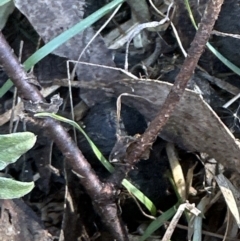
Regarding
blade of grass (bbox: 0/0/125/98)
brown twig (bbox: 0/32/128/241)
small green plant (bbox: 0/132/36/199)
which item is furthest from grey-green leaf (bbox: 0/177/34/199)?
blade of grass (bbox: 0/0/125/98)

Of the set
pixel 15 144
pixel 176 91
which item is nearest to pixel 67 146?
pixel 15 144

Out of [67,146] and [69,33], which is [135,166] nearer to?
[67,146]

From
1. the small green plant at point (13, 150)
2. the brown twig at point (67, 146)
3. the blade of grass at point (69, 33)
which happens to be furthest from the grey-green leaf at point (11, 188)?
the blade of grass at point (69, 33)

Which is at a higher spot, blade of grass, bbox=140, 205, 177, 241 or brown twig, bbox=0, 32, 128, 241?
brown twig, bbox=0, 32, 128, 241

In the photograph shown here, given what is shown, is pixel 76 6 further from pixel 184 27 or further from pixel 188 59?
pixel 188 59

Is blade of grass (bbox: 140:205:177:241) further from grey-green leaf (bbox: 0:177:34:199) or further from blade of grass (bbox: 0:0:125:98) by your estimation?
blade of grass (bbox: 0:0:125:98)

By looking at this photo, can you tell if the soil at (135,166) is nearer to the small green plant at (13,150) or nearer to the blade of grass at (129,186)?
the blade of grass at (129,186)
